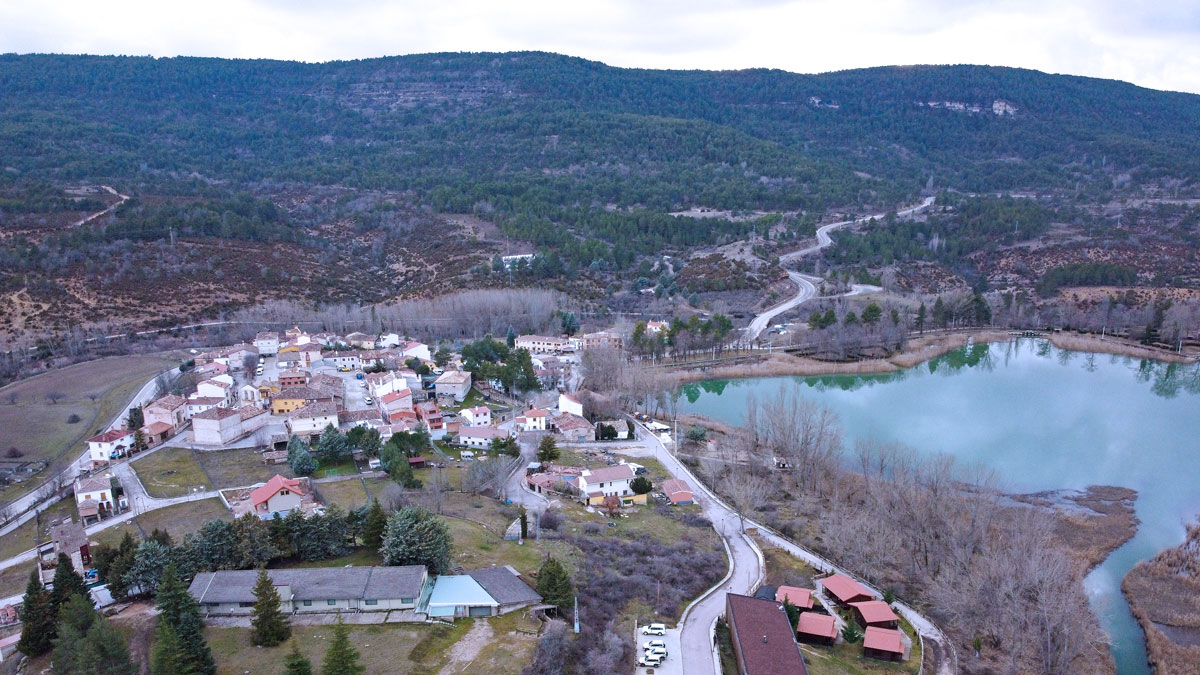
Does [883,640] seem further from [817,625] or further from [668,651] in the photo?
[668,651]

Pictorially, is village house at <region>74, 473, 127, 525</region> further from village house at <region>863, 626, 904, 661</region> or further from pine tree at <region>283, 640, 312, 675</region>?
village house at <region>863, 626, 904, 661</region>

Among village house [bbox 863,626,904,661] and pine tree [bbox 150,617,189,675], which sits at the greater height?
pine tree [bbox 150,617,189,675]

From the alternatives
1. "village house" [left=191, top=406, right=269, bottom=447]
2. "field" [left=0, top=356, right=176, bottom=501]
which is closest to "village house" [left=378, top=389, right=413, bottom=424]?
"village house" [left=191, top=406, right=269, bottom=447]

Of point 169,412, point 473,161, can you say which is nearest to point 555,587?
point 169,412

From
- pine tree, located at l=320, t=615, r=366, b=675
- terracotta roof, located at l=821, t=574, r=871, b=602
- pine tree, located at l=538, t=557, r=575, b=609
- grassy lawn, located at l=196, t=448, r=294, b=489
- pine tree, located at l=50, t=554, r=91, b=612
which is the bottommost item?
terracotta roof, located at l=821, t=574, r=871, b=602

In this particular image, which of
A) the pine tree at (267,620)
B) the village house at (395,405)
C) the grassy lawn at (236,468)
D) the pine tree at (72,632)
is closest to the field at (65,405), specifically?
the grassy lawn at (236,468)
